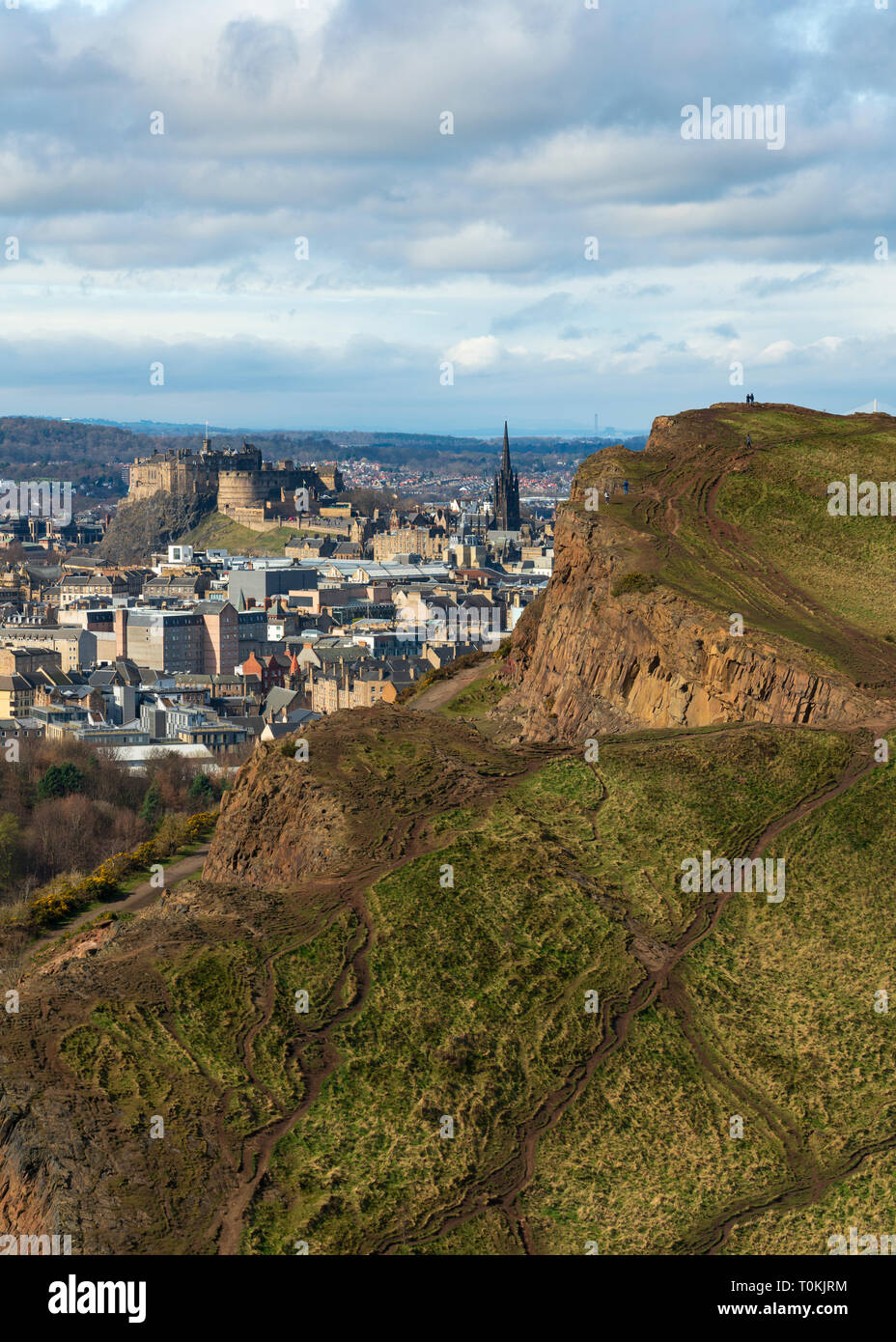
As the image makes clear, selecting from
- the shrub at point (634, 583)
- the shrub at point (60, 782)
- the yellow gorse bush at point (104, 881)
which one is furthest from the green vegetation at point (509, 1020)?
the shrub at point (60, 782)

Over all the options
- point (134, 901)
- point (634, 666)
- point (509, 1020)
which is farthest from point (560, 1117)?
point (134, 901)

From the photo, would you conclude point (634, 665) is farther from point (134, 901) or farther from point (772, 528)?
point (134, 901)

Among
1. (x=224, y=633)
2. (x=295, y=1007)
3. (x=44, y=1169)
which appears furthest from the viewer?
(x=224, y=633)

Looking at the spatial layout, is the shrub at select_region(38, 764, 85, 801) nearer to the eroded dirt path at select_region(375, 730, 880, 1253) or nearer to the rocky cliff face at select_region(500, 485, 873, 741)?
the rocky cliff face at select_region(500, 485, 873, 741)

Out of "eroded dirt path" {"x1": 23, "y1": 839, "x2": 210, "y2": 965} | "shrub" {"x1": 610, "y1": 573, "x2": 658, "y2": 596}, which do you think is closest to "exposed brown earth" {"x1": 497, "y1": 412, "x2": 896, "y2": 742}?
"shrub" {"x1": 610, "y1": 573, "x2": 658, "y2": 596}

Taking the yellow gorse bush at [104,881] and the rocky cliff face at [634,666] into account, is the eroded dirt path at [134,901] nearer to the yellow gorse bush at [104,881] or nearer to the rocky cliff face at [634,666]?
the yellow gorse bush at [104,881]

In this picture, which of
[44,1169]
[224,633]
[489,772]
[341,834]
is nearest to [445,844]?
[341,834]

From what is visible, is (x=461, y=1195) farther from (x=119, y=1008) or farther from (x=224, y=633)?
(x=224, y=633)

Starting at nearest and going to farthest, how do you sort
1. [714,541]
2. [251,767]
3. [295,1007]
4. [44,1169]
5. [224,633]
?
1. [44,1169]
2. [295,1007]
3. [251,767]
4. [714,541]
5. [224,633]

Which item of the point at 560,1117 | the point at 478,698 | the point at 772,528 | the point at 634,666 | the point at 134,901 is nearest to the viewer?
the point at 560,1117
